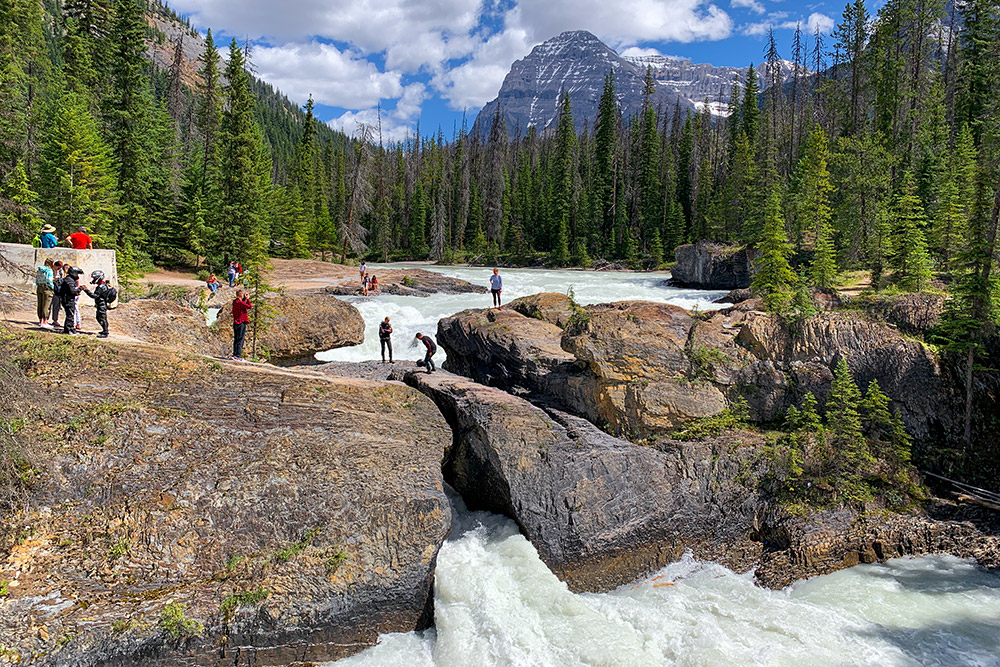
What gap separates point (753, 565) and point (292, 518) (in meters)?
8.71

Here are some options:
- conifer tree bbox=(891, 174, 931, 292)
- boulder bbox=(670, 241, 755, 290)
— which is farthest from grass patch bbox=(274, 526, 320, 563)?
boulder bbox=(670, 241, 755, 290)

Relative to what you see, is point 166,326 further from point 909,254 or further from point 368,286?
point 909,254

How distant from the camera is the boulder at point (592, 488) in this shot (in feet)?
34.8

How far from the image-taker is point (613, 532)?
10867 millimetres

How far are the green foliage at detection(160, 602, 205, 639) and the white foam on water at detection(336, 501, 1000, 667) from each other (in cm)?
223

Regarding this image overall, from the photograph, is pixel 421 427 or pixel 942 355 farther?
pixel 942 355

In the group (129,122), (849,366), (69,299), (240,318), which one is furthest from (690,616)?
(129,122)

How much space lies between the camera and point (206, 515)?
861cm

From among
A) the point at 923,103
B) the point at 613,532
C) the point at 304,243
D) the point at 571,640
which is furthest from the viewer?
the point at 304,243

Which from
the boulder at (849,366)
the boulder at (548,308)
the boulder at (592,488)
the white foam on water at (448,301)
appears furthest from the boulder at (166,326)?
the boulder at (849,366)

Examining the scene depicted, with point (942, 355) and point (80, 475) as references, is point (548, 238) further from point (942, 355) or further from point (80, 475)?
point (80, 475)

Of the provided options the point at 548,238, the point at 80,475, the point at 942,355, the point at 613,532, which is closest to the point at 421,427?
the point at 613,532

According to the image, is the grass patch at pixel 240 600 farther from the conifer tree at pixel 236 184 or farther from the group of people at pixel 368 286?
the conifer tree at pixel 236 184

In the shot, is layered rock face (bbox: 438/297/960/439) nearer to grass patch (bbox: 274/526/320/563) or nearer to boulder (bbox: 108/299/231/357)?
grass patch (bbox: 274/526/320/563)
